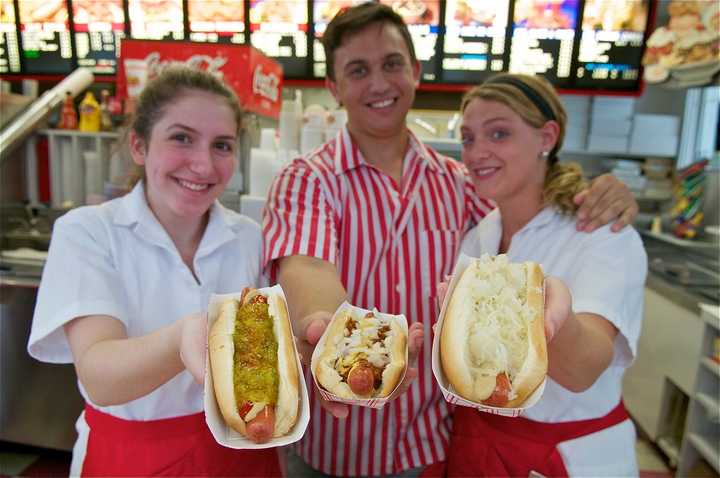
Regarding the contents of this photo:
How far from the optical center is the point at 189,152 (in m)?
1.66

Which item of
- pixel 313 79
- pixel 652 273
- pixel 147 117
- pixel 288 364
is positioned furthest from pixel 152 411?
pixel 313 79

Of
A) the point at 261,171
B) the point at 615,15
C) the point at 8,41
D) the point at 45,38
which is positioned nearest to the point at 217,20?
the point at 45,38

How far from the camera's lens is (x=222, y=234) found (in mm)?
1781

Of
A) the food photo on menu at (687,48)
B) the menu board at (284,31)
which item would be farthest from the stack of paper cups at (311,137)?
the food photo on menu at (687,48)

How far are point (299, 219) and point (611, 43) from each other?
185 inches

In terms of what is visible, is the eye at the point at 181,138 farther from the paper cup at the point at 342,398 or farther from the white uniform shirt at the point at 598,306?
the white uniform shirt at the point at 598,306

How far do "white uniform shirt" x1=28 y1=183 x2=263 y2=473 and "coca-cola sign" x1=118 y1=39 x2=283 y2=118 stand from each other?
55.6 inches

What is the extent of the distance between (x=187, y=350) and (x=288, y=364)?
0.78 feet

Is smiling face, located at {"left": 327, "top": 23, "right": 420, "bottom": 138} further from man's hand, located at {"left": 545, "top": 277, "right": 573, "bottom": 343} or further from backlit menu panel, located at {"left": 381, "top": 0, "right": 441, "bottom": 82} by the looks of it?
backlit menu panel, located at {"left": 381, "top": 0, "right": 441, "bottom": 82}

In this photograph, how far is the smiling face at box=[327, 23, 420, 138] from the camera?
1940 mm

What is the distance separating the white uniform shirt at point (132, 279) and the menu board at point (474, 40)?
4058 millimetres

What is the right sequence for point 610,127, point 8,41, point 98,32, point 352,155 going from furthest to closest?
1. point 8,41
2. point 98,32
3. point 610,127
4. point 352,155

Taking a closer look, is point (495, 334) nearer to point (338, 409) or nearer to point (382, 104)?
point (338, 409)

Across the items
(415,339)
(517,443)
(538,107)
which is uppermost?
(538,107)
